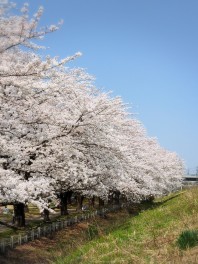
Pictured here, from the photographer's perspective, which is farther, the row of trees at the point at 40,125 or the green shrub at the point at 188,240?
the row of trees at the point at 40,125

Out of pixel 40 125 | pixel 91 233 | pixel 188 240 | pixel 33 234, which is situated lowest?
pixel 33 234

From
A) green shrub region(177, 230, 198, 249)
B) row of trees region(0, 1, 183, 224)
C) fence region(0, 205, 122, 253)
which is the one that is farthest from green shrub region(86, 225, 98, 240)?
green shrub region(177, 230, 198, 249)

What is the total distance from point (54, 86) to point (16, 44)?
3.81 m

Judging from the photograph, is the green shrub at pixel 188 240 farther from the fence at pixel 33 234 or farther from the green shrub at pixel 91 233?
the fence at pixel 33 234

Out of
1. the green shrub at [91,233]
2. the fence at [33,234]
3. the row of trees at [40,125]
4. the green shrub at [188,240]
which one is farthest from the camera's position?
Result: the fence at [33,234]

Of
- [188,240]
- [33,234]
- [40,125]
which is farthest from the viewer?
[33,234]

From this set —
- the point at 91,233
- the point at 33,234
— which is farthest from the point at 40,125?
the point at 33,234

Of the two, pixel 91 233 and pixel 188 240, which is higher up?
pixel 188 240

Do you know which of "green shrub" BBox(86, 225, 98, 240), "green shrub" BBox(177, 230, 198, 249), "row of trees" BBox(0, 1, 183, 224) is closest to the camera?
"green shrub" BBox(177, 230, 198, 249)

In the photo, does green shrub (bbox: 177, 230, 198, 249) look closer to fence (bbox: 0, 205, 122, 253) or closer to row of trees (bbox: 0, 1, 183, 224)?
row of trees (bbox: 0, 1, 183, 224)

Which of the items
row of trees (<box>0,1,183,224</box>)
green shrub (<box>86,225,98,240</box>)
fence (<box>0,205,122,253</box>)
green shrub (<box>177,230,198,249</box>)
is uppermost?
row of trees (<box>0,1,183,224</box>)

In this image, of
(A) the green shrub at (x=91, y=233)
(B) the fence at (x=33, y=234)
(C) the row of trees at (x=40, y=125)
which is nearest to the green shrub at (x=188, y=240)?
(C) the row of trees at (x=40, y=125)

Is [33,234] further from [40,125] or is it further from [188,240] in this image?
[188,240]

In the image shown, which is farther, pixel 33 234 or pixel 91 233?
pixel 33 234
